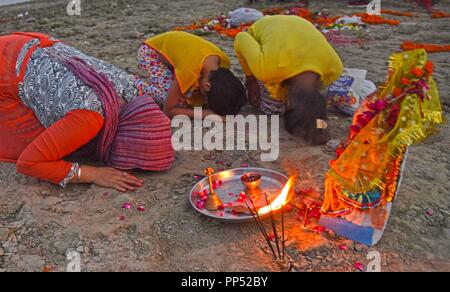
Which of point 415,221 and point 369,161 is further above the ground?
point 369,161

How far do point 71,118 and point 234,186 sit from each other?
1059 mm

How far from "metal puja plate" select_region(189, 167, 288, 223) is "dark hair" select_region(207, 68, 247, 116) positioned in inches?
33.8

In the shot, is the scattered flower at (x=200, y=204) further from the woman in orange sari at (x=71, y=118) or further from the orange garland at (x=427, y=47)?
the orange garland at (x=427, y=47)

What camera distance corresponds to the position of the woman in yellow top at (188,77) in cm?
369

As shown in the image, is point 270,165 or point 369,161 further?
point 270,165

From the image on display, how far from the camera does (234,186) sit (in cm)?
292

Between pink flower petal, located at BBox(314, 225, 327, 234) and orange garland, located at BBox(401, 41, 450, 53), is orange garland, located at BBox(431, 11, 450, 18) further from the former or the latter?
pink flower petal, located at BBox(314, 225, 327, 234)

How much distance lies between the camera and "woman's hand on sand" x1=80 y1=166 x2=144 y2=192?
115 inches

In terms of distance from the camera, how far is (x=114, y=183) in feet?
9.62

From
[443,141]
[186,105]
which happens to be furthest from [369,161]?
[186,105]

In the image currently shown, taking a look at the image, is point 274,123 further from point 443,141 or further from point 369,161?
point 369,161

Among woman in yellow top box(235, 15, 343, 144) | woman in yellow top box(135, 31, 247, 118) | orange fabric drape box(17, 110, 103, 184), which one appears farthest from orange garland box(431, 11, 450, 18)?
orange fabric drape box(17, 110, 103, 184)
